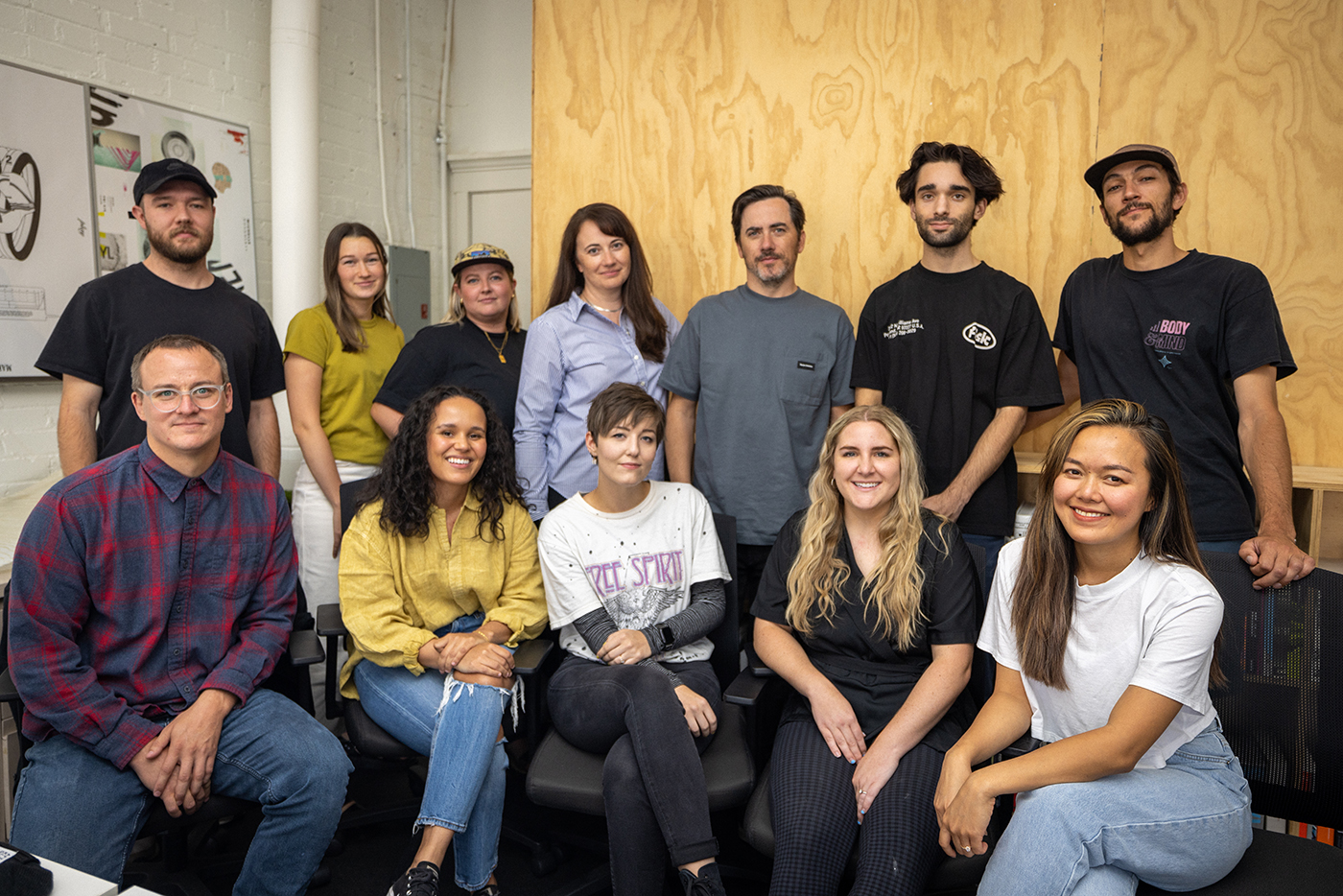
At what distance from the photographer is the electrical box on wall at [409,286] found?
15.5 feet

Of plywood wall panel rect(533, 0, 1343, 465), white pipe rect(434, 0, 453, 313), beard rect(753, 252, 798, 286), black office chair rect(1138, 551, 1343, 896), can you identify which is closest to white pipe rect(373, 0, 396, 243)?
white pipe rect(434, 0, 453, 313)

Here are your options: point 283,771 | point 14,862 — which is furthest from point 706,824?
point 14,862

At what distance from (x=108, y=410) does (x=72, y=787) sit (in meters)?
1.05

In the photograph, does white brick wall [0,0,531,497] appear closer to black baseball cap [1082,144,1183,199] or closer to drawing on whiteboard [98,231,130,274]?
drawing on whiteboard [98,231,130,274]

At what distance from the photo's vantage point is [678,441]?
2.66 meters

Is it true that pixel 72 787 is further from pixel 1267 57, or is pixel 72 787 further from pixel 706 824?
pixel 1267 57

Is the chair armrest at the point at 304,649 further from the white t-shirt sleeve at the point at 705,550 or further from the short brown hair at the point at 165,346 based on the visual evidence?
the white t-shirt sleeve at the point at 705,550

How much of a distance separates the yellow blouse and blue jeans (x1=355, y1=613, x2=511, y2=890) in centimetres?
8

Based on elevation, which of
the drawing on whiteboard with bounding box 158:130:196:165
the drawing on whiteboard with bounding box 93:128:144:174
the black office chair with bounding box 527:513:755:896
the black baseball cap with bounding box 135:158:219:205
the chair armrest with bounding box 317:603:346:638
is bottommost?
the black office chair with bounding box 527:513:755:896

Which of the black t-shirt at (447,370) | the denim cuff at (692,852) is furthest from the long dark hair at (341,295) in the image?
the denim cuff at (692,852)

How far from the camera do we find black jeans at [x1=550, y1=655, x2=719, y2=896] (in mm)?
1812

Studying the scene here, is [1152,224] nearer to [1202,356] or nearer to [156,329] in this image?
[1202,356]

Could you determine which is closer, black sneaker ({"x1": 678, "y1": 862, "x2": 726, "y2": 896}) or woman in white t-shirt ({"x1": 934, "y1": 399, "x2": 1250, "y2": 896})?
woman in white t-shirt ({"x1": 934, "y1": 399, "x2": 1250, "y2": 896})

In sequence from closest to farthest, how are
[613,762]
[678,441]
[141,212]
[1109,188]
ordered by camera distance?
[613,762], [1109,188], [141,212], [678,441]
